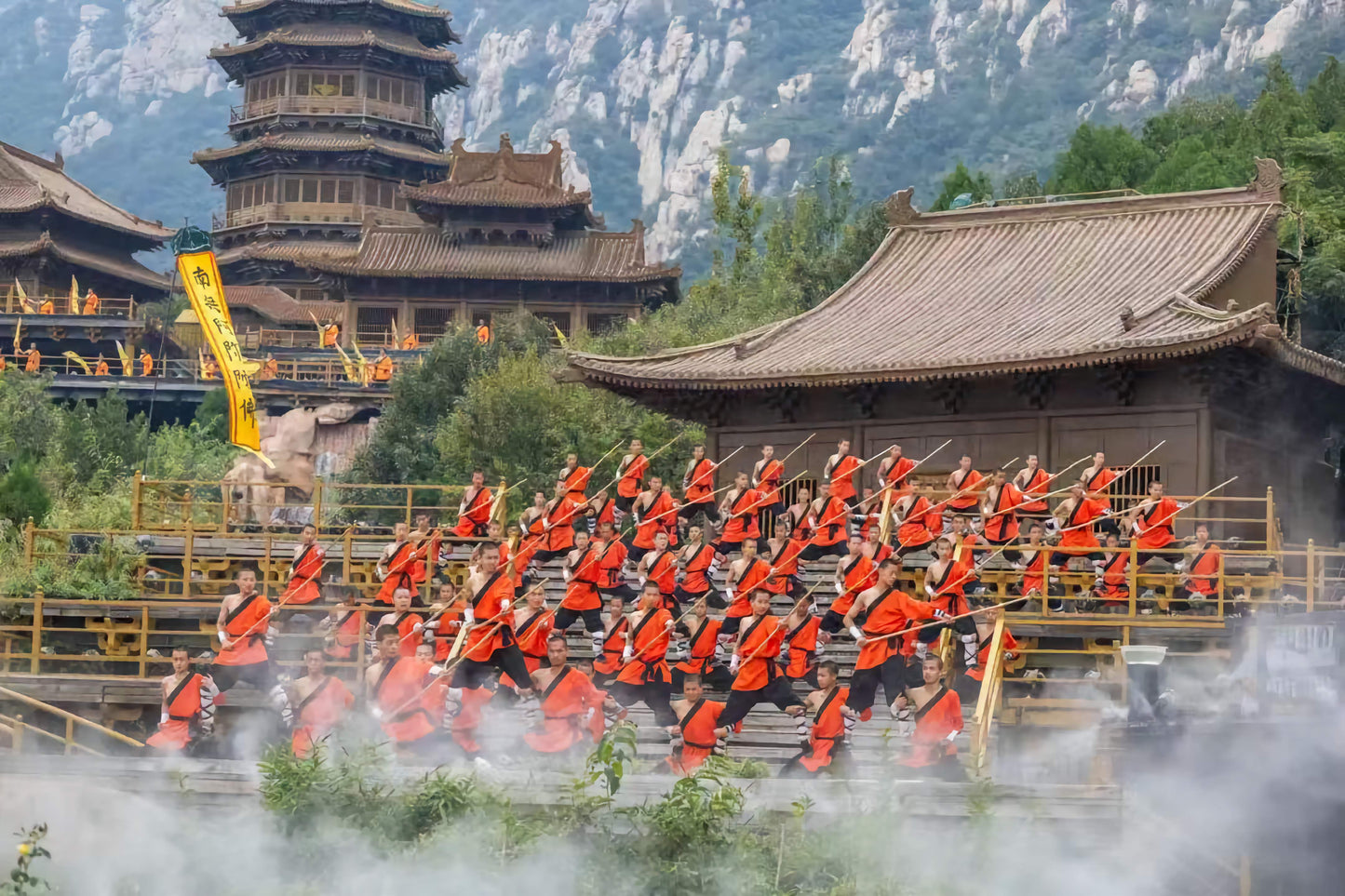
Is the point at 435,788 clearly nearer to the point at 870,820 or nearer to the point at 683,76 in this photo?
the point at 870,820

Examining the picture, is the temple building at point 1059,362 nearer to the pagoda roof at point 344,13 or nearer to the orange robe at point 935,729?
the orange robe at point 935,729

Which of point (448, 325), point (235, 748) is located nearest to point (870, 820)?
point (235, 748)

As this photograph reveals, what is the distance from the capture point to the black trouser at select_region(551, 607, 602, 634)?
20.6 metres

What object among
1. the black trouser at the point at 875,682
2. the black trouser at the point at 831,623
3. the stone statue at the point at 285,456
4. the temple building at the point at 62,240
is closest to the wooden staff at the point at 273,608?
the black trouser at the point at 831,623

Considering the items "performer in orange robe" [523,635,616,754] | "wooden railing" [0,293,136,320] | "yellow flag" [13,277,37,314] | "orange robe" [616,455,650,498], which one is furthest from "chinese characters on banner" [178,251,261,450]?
"yellow flag" [13,277,37,314]

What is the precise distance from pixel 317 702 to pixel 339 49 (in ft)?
144

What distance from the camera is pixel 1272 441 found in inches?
1041

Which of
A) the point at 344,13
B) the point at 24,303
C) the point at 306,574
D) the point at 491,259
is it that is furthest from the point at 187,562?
the point at 344,13

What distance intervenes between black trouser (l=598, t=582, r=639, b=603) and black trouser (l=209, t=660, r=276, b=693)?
386 cm

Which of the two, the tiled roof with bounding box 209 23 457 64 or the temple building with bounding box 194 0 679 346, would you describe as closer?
the temple building with bounding box 194 0 679 346

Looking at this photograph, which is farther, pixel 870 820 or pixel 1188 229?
pixel 1188 229

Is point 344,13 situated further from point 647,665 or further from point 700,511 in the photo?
point 647,665

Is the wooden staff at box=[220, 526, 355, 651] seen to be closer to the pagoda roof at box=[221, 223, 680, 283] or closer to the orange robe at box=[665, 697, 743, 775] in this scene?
the orange robe at box=[665, 697, 743, 775]

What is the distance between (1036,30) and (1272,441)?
2614 inches
